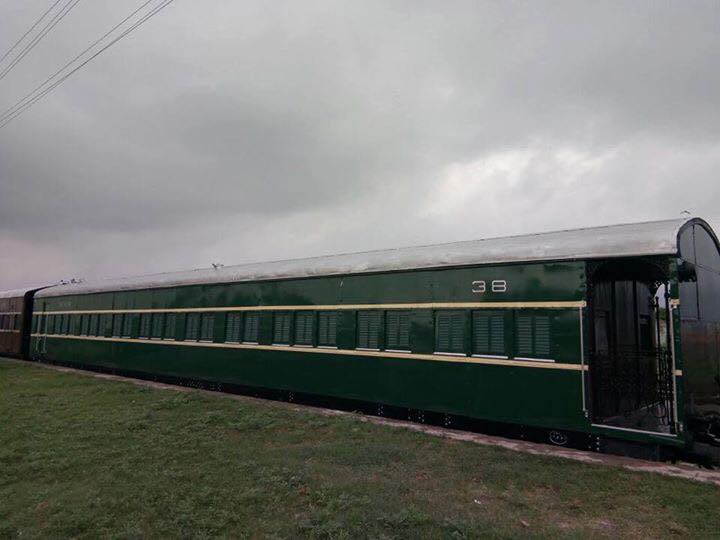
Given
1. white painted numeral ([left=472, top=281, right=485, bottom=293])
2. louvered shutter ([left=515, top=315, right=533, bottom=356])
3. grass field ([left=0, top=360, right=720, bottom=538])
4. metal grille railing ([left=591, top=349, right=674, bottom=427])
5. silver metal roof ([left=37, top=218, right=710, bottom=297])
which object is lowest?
grass field ([left=0, top=360, right=720, bottom=538])

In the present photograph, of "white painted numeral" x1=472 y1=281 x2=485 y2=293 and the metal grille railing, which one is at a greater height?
"white painted numeral" x1=472 y1=281 x2=485 y2=293

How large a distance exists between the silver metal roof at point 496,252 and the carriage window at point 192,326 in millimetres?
1417

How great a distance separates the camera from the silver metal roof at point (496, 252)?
6.73 meters

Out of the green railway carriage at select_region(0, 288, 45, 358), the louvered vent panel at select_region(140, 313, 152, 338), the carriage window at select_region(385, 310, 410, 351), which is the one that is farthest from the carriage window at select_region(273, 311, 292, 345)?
the green railway carriage at select_region(0, 288, 45, 358)

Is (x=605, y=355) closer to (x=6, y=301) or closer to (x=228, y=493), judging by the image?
(x=228, y=493)

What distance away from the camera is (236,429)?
345 inches

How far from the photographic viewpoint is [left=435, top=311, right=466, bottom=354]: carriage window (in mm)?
8188

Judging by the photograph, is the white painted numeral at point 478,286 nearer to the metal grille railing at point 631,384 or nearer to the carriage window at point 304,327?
the metal grille railing at point 631,384

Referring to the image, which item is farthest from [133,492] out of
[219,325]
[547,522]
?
[219,325]

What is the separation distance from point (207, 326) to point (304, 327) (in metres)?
3.81

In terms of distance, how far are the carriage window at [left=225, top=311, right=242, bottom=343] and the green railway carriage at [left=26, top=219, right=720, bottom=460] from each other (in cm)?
38

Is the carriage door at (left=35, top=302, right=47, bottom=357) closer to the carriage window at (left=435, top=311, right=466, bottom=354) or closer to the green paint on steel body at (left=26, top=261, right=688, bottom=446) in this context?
the green paint on steel body at (left=26, top=261, right=688, bottom=446)

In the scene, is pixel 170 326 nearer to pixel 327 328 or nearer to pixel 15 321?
pixel 327 328

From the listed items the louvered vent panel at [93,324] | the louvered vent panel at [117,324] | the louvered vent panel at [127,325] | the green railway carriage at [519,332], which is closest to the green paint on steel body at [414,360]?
the green railway carriage at [519,332]
